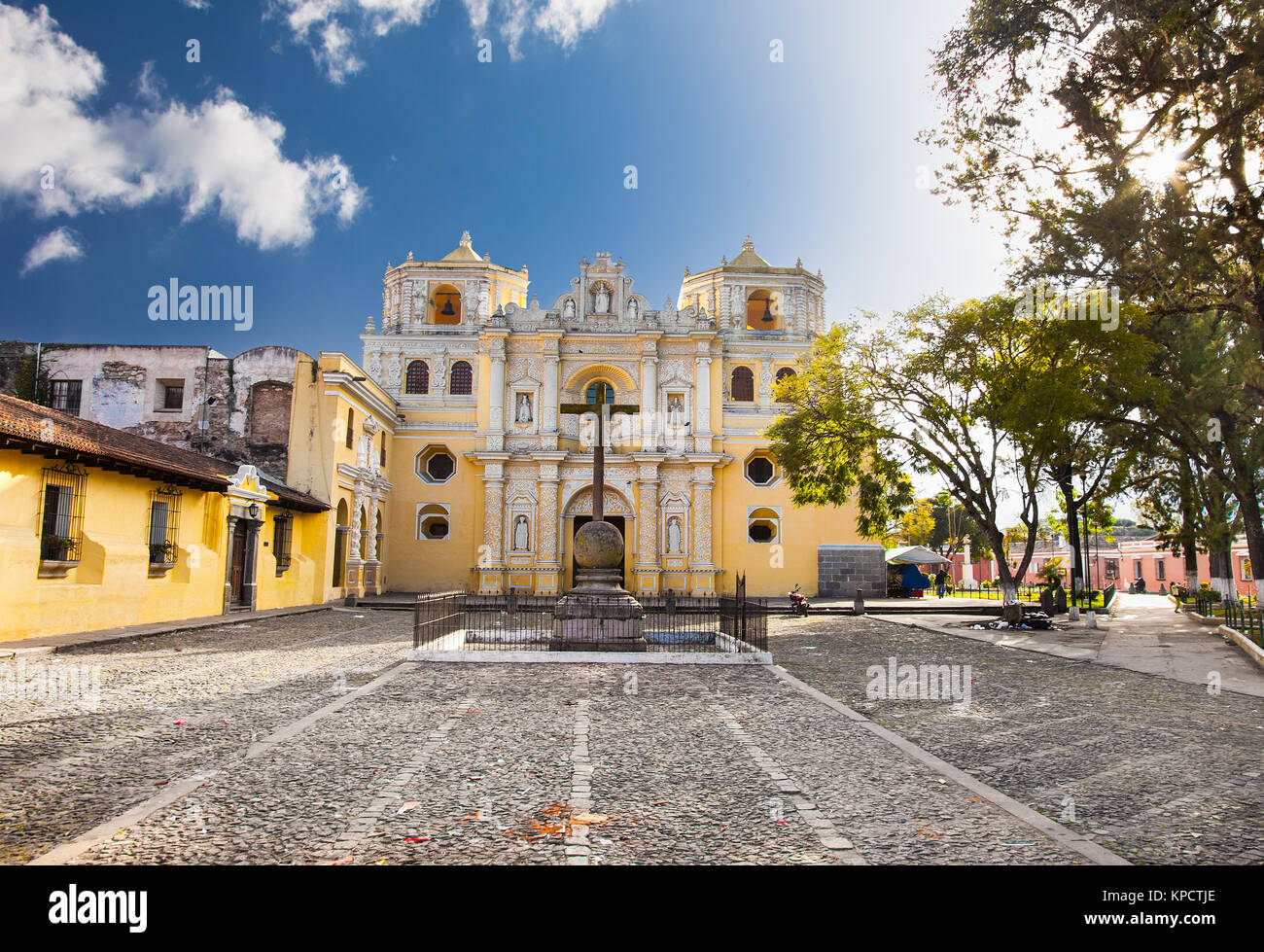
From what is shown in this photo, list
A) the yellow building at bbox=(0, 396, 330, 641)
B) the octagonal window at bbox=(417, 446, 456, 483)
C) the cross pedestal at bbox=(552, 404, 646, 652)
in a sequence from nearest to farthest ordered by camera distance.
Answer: the yellow building at bbox=(0, 396, 330, 641), the cross pedestal at bbox=(552, 404, 646, 652), the octagonal window at bbox=(417, 446, 456, 483)

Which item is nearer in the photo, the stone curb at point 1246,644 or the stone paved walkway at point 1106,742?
the stone paved walkway at point 1106,742

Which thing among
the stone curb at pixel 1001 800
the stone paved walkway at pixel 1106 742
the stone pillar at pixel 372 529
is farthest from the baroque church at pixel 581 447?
the stone curb at pixel 1001 800

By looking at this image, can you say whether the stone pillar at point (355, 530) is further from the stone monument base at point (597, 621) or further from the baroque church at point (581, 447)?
the stone monument base at point (597, 621)

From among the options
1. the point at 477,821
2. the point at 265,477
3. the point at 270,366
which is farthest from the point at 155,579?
the point at 477,821

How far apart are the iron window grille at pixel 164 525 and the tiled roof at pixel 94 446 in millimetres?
387

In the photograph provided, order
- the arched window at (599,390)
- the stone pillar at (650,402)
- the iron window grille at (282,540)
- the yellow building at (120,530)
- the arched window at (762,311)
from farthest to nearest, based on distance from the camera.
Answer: the arched window at (762,311)
the arched window at (599,390)
the stone pillar at (650,402)
the iron window grille at (282,540)
the yellow building at (120,530)

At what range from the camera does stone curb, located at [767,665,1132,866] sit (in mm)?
3729

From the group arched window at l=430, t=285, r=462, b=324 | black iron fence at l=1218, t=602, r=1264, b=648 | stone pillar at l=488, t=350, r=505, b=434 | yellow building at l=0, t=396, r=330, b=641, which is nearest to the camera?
yellow building at l=0, t=396, r=330, b=641

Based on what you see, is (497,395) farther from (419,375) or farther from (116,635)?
(116,635)

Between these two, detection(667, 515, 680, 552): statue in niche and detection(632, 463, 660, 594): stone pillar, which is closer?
detection(632, 463, 660, 594): stone pillar

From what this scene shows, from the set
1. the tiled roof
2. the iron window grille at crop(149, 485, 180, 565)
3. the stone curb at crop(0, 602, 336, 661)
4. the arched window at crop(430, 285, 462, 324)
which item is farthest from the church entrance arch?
the iron window grille at crop(149, 485, 180, 565)

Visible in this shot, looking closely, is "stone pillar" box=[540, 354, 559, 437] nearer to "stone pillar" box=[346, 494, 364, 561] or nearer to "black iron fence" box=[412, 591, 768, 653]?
"stone pillar" box=[346, 494, 364, 561]

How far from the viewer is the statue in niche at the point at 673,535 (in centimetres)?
3127

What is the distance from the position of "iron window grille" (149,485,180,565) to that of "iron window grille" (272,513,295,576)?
4.27 m
